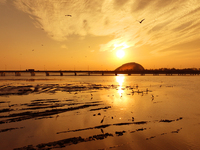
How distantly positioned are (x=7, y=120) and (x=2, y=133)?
3.09 metres

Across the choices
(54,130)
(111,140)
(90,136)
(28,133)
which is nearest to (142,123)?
(111,140)

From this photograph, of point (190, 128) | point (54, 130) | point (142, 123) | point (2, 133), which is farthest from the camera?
point (142, 123)

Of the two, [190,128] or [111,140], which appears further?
[190,128]

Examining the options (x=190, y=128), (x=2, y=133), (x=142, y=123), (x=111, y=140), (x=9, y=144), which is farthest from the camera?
(x=142, y=123)

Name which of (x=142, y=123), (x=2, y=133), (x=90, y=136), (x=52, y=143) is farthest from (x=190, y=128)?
(x=2, y=133)

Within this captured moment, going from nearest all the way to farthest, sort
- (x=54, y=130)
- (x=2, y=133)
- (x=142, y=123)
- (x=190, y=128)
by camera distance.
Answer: (x=2, y=133), (x=54, y=130), (x=190, y=128), (x=142, y=123)

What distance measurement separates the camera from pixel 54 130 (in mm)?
11109

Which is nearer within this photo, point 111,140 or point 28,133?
point 111,140

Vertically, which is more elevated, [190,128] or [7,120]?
[7,120]

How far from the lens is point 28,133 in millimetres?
10508

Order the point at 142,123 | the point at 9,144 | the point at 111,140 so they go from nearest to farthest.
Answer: the point at 9,144 → the point at 111,140 → the point at 142,123

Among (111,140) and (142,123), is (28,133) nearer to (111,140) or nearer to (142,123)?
(111,140)

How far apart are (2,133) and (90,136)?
670cm

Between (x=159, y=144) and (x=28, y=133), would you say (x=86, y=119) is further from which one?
(x=159, y=144)
